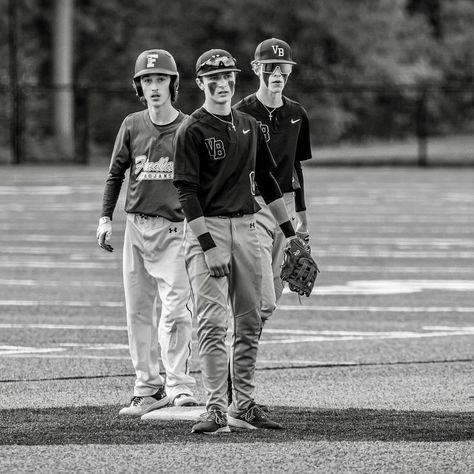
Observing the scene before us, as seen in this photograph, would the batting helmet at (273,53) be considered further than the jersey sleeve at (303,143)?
No

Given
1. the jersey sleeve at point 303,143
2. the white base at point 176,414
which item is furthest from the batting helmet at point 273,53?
the white base at point 176,414

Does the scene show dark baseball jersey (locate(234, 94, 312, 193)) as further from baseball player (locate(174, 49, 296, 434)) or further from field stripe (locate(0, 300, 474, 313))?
field stripe (locate(0, 300, 474, 313))

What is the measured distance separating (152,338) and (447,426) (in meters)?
2.02

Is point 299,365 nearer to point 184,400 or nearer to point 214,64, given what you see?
point 184,400

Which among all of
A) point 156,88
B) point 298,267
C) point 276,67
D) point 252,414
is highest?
point 276,67

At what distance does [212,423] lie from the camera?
25.6ft

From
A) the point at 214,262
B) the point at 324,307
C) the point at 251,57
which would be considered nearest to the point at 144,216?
the point at 214,262

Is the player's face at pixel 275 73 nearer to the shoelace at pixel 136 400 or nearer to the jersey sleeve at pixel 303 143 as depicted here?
the jersey sleeve at pixel 303 143

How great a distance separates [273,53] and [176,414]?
2.58m

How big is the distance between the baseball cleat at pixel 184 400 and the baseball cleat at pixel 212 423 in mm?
772

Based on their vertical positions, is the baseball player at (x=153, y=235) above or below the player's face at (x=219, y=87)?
below

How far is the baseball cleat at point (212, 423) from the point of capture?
777cm

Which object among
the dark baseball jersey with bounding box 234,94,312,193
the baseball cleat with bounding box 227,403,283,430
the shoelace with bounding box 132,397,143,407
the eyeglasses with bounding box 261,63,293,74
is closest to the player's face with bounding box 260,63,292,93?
the eyeglasses with bounding box 261,63,293,74

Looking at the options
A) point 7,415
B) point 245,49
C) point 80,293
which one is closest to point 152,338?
point 7,415
